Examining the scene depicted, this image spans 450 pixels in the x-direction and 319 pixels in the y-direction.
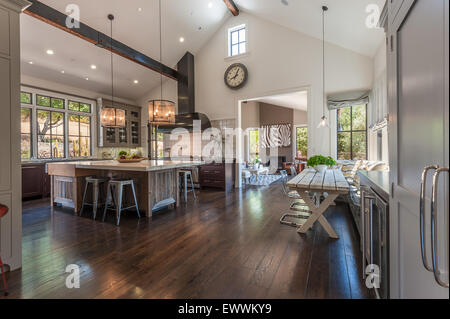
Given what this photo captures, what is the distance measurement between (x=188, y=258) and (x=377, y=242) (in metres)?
1.60

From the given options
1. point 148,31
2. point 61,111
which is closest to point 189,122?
point 148,31

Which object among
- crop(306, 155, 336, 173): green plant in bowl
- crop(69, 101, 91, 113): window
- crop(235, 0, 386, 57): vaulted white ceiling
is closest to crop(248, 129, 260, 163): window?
crop(235, 0, 386, 57): vaulted white ceiling

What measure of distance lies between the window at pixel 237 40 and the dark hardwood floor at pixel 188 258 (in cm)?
486

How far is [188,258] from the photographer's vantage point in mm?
2133

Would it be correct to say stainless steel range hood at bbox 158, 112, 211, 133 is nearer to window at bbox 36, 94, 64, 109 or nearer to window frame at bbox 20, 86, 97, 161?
window frame at bbox 20, 86, 97, 161

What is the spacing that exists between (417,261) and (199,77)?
6.70 metres

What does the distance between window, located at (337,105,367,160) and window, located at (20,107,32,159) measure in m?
7.32

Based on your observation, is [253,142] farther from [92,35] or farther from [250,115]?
[92,35]

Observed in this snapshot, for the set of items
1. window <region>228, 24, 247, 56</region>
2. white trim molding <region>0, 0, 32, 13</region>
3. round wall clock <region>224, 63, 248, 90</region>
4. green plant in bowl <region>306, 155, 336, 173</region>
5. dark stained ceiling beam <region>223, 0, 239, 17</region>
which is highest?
dark stained ceiling beam <region>223, 0, 239, 17</region>

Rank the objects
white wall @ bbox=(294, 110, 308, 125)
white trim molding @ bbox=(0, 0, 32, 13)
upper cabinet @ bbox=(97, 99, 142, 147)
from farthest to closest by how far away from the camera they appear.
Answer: white wall @ bbox=(294, 110, 308, 125) → upper cabinet @ bbox=(97, 99, 142, 147) → white trim molding @ bbox=(0, 0, 32, 13)

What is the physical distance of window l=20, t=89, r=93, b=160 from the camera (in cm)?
511

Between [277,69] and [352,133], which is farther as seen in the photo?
[277,69]

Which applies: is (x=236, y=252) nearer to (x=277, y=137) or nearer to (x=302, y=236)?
(x=302, y=236)
